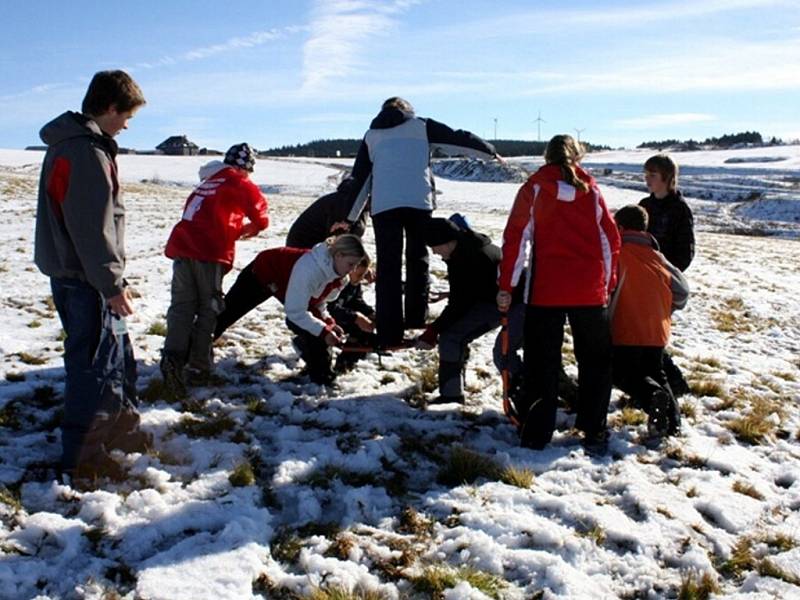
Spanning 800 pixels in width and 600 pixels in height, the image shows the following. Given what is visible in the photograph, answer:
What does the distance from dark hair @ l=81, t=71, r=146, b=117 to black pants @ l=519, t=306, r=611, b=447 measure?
3.12m

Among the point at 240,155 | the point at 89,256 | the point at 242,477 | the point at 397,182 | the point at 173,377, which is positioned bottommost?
the point at 242,477

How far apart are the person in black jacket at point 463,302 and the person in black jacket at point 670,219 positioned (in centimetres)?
171

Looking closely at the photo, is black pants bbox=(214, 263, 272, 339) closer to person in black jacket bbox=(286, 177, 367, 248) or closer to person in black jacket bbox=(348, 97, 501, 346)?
person in black jacket bbox=(286, 177, 367, 248)

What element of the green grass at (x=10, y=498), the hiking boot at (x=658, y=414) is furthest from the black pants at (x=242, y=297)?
the hiking boot at (x=658, y=414)

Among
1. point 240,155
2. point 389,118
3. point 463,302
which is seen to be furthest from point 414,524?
Result: point 389,118

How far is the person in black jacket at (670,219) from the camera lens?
21.2 feet

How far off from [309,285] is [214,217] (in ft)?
3.22

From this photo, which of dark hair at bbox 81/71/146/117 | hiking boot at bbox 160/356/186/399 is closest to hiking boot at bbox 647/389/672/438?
hiking boot at bbox 160/356/186/399

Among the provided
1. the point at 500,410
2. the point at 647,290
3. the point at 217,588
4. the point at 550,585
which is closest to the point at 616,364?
the point at 647,290

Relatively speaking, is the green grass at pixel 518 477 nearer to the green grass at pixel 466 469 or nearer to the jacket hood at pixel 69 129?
the green grass at pixel 466 469

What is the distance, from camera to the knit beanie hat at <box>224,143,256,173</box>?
6.08 meters

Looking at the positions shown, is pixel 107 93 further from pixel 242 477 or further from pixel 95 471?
pixel 242 477

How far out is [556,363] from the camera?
536cm

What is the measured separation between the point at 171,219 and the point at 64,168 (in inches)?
586
